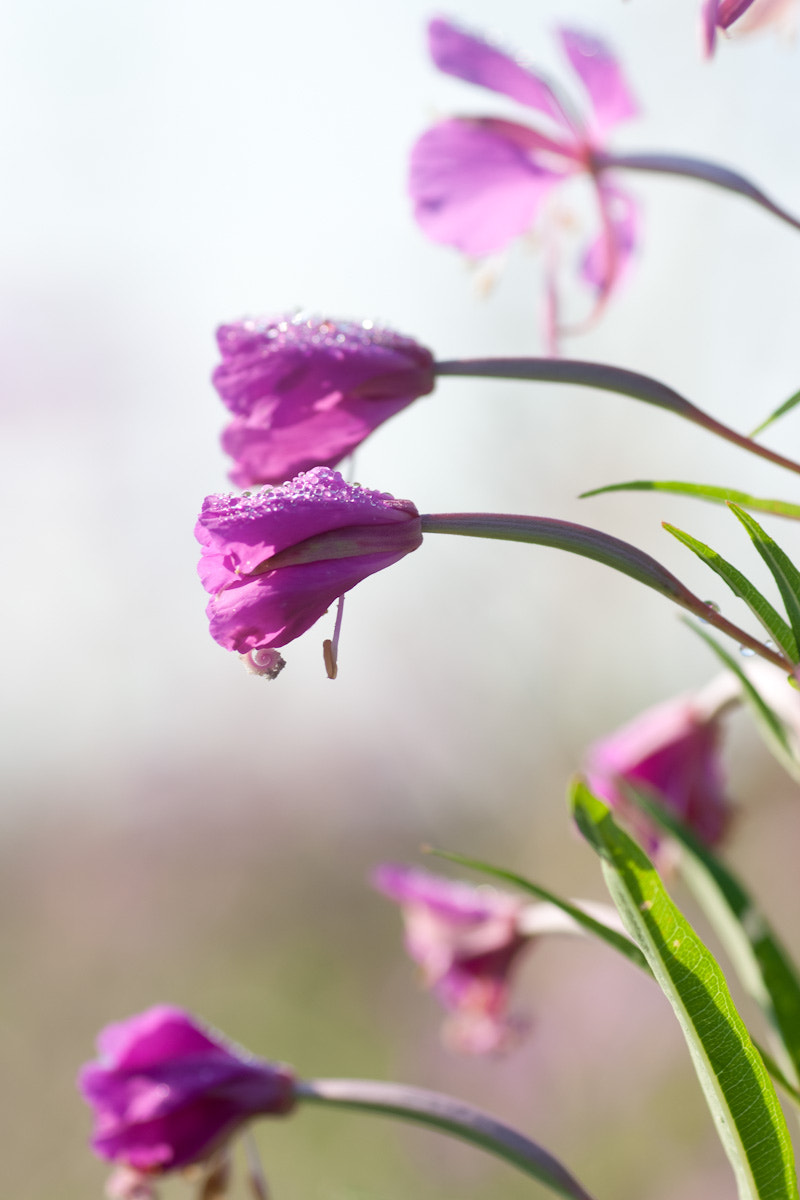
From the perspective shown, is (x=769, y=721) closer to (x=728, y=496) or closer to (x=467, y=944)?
(x=728, y=496)

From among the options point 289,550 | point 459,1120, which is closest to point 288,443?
point 289,550

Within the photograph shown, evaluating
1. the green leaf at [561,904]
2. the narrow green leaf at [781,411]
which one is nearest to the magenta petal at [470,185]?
the narrow green leaf at [781,411]

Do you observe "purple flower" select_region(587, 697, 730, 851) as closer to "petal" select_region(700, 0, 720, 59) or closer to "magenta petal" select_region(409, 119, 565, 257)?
"magenta petal" select_region(409, 119, 565, 257)

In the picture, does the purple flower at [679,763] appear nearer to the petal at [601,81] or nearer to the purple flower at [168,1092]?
the purple flower at [168,1092]

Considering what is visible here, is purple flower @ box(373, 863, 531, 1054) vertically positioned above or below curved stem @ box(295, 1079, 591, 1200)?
above

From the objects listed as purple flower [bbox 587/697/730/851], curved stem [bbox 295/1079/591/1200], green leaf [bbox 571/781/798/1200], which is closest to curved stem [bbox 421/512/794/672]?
green leaf [bbox 571/781/798/1200]
